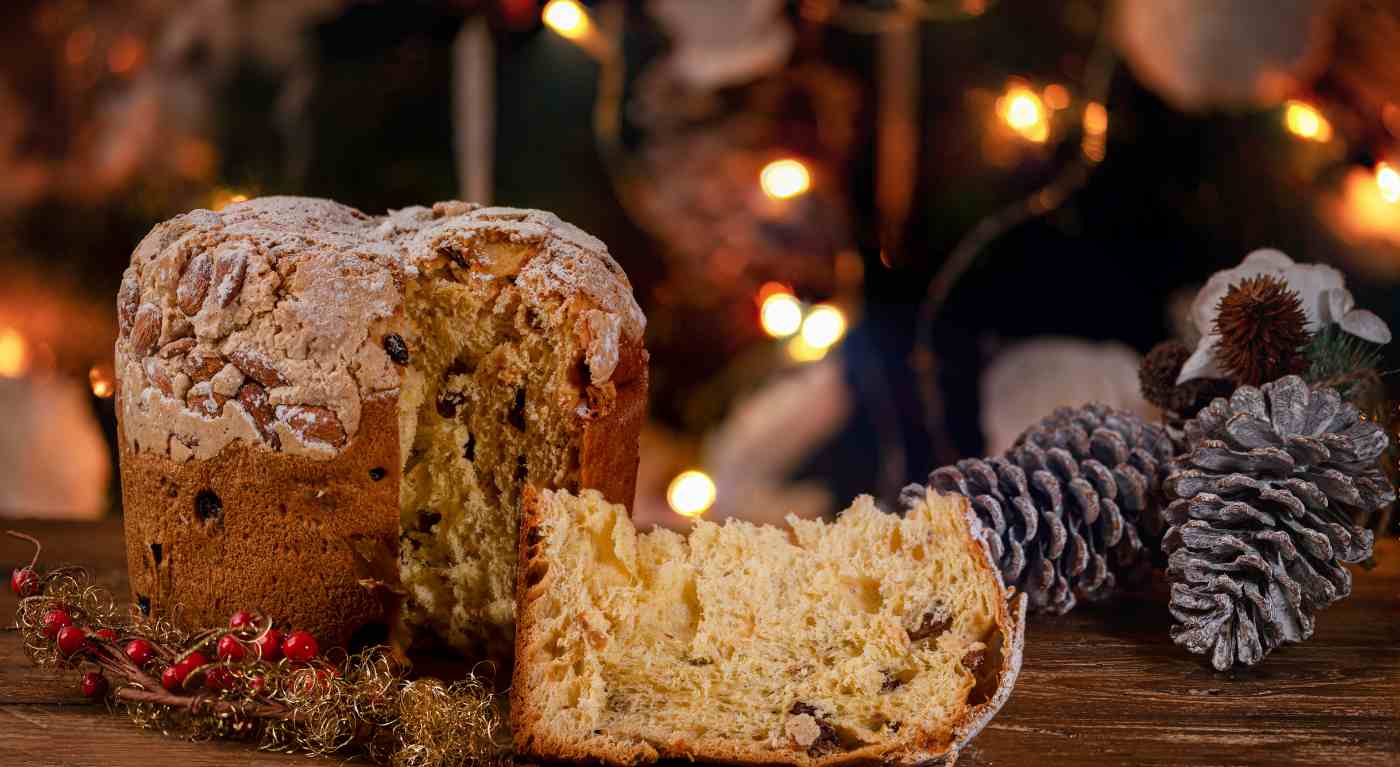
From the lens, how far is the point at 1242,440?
1.86 meters

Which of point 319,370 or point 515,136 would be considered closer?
point 319,370

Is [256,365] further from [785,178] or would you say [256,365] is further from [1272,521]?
[785,178]

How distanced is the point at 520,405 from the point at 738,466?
1.50 meters

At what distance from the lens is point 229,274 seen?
1.63 m

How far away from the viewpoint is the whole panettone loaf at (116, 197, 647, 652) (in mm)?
1635

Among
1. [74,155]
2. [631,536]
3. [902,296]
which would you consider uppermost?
[74,155]

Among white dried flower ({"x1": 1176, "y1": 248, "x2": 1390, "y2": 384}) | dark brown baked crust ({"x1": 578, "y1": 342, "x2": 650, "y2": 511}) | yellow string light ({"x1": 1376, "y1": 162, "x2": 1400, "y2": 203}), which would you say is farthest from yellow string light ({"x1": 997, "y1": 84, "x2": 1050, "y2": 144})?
dark brown baked crust ({"x1": 578, "y1": 342, "x2": 650, "y2": 511})

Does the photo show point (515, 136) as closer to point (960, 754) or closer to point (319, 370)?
point (319, 370)

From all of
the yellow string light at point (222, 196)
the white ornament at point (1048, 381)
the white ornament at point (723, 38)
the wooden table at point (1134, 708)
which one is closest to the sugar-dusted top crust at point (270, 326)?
the wooden table at point (1134, 708)

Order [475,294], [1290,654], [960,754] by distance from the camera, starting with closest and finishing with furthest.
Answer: [960,754] < [475,294] < [1290,654]

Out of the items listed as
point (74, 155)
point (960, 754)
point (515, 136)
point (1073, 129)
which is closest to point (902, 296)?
point (1073, 129)

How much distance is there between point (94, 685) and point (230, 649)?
21 centimetres

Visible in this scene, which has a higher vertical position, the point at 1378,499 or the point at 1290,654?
the point at 1378,499

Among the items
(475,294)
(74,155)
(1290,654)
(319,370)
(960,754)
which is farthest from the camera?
(74,155)
